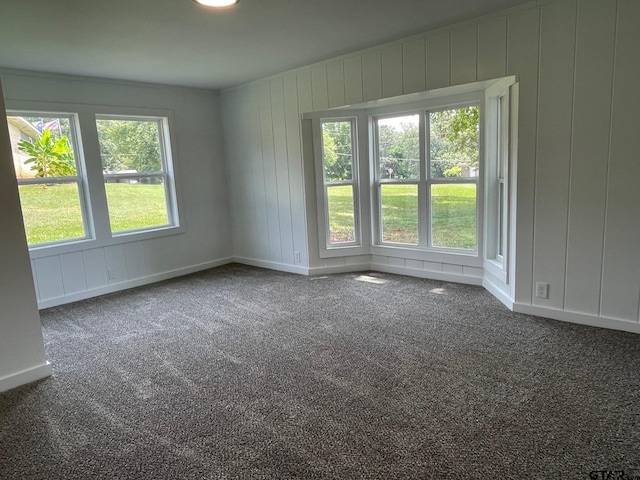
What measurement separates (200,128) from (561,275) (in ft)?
15.3

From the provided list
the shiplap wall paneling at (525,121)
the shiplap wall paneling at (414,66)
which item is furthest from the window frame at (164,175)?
the shiplap wall paneling at (525,121)

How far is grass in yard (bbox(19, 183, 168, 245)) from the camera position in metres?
4.25

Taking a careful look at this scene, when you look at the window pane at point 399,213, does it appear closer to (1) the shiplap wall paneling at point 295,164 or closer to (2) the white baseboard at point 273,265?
(1) the shiplap wall paneling at point 295,164

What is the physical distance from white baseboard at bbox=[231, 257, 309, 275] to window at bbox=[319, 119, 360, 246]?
524 mm

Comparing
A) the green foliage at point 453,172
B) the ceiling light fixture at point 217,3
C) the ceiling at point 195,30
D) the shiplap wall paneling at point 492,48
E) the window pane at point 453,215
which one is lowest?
the window pane at point 453,215

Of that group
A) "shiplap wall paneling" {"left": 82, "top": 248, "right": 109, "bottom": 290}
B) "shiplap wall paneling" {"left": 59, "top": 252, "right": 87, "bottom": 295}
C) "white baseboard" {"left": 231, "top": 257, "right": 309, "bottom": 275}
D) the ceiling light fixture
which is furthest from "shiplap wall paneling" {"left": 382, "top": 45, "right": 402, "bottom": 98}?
"shiplap wall paneling" {"left": 59, "top": 252, "right": 87, "bottom": 295}

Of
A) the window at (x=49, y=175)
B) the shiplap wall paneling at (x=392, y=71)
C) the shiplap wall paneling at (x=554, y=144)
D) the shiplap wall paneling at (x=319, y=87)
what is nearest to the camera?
the shiplap wall paneling at (x=554, y=144)

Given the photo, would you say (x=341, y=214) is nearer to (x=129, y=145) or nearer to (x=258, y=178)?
(x=258, y=178)

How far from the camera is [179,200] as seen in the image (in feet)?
17.7

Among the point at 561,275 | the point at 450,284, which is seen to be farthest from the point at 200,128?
the point at 561,275

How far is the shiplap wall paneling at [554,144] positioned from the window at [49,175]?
15.5 feet

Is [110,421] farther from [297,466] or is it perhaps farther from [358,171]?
[358,171]

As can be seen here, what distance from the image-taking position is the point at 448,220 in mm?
4574

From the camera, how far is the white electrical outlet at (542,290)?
3.37m
